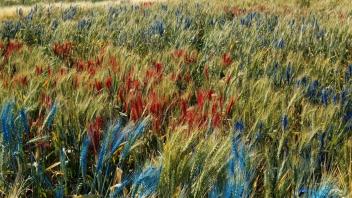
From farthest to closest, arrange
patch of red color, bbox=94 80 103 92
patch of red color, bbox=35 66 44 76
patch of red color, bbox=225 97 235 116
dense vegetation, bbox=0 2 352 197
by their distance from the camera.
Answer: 1. patch of red color, bbox=35 66 44 76
2. patch of red color, bbox=94 80 103 92
3. patch of red color, bbox=225 97 235 116
4. dense vegetation, bbox=0 2 352 197

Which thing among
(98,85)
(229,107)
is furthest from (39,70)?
(229,107)

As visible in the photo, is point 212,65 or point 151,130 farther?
point 212,65

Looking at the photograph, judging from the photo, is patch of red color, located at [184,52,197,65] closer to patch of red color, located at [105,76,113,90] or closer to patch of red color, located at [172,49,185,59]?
patch of red color, located at [172,49,185,59]

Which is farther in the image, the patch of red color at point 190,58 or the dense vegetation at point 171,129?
the patch of red color at point 190,58

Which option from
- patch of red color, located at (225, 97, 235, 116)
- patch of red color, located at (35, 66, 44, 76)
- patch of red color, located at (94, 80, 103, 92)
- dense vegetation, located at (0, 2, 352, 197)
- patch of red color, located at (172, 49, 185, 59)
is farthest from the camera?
patch of red color, located at (172, 49, 185, 59)

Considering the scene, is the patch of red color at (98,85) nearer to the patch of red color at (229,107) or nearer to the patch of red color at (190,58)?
the patch of red color at (229,107)

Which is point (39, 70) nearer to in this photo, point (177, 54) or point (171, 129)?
point (177, 54)

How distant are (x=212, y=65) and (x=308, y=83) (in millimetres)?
801

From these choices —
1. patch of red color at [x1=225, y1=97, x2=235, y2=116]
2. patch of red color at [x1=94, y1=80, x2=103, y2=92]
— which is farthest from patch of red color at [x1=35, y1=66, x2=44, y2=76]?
patch of red color at [x1=225, y1=97, x2=235, y2=116]

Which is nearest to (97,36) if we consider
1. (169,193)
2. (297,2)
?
(169,193)

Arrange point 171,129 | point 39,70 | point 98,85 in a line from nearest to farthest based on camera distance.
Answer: point 171,129 < point 98,85 < point 39,70

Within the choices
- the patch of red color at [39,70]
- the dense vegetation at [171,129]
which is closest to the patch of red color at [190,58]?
the dense vegetation at [171,129]

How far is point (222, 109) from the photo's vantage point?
2.29 m

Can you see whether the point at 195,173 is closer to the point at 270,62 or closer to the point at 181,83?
the point at 181,83
